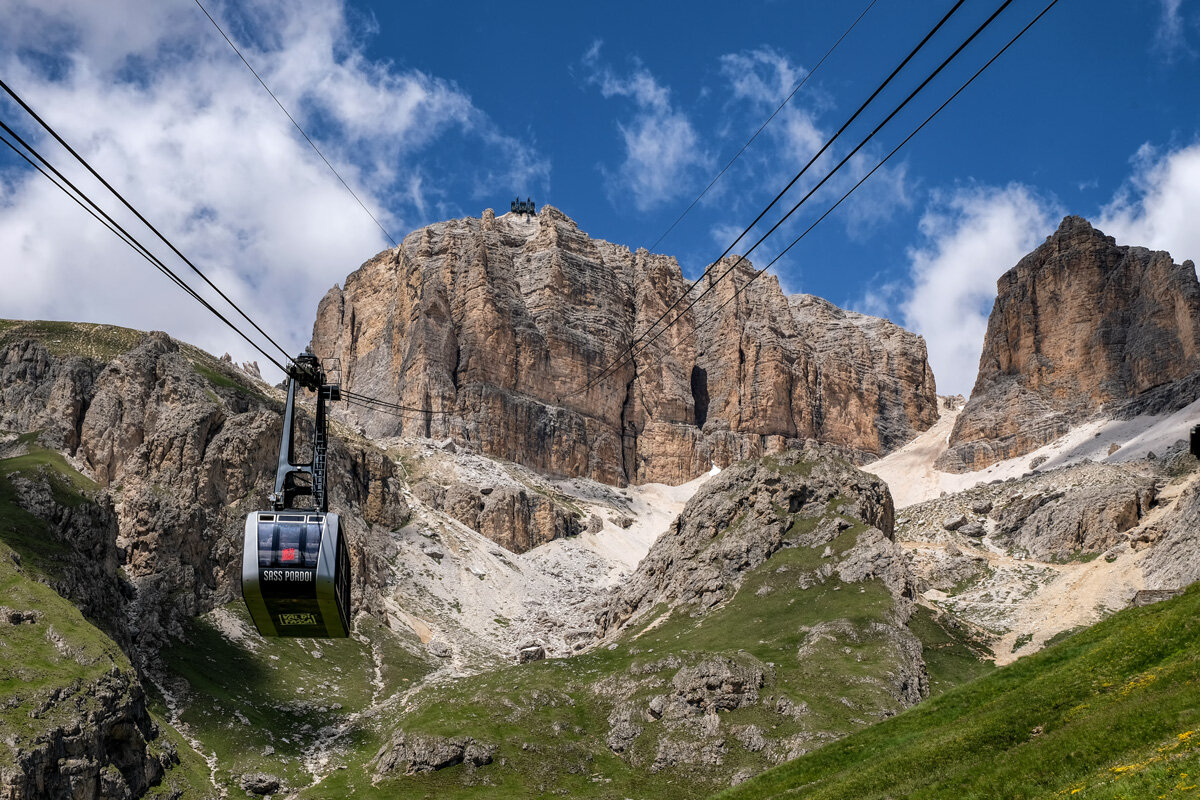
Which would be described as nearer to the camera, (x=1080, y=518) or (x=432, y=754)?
(x=432, y=754)

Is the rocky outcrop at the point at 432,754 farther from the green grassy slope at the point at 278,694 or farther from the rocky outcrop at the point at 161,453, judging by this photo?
the rocky outcrop at the point at 161,453

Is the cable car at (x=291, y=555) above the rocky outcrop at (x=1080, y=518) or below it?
below


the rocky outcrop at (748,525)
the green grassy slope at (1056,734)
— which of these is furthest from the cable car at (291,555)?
the rocky outcrop at (748,525)

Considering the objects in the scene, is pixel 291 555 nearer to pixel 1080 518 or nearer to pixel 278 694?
pixel 278 694

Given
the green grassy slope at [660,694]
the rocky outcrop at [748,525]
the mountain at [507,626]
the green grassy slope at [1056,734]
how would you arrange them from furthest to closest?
1. the rocky outcrop at [748,525]
2. the green grassy slope at [660,694]
3. the mountain at [507,626]
4. the green grassy slope at [1056,734]

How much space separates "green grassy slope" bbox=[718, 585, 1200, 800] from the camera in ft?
78.2

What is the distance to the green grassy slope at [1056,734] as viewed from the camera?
23.8 m

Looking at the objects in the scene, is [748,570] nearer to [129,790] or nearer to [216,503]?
[129,790]

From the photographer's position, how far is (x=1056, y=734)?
28859mm

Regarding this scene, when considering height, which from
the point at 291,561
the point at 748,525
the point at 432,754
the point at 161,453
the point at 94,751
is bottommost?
the point at 432,754

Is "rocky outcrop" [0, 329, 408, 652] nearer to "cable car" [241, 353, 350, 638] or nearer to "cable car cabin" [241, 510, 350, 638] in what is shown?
"cable car" [241, 353, 350, 638]

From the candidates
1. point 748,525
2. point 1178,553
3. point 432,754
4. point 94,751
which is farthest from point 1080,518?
point 94,751

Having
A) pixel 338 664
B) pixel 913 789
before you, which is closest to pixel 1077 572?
pixel 338 664

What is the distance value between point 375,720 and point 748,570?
43506 mm
